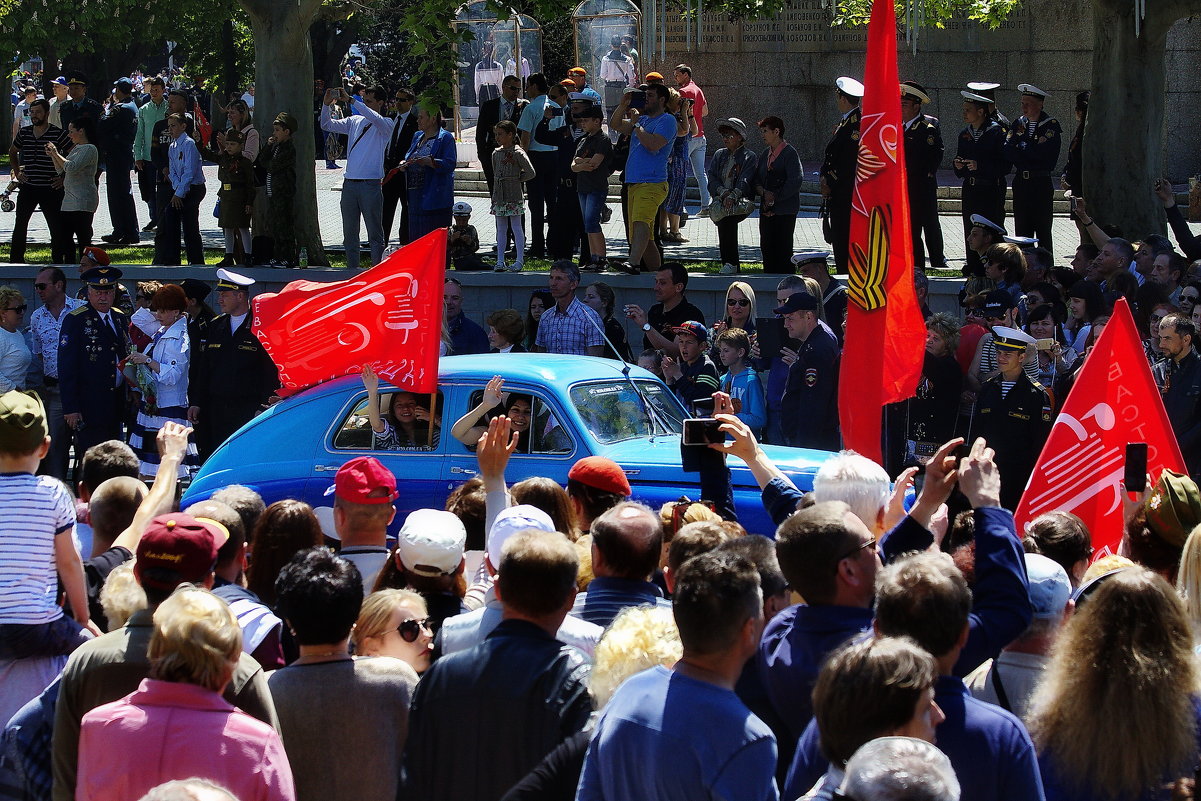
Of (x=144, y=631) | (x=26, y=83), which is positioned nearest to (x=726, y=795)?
(x=144, y=631)

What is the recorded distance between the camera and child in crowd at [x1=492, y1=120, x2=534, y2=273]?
15.3m

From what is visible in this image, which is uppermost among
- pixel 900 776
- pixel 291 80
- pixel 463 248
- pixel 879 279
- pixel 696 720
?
pixel 291 80

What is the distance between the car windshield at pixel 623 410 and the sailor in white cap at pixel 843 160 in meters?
4.99

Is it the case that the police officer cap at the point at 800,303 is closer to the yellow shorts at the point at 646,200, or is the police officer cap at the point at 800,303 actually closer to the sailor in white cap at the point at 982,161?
the yellow shorts at the point at 646,200

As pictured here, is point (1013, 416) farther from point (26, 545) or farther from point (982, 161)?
point (982, 161)

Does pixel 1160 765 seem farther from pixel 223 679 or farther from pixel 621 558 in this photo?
pixel 223 679

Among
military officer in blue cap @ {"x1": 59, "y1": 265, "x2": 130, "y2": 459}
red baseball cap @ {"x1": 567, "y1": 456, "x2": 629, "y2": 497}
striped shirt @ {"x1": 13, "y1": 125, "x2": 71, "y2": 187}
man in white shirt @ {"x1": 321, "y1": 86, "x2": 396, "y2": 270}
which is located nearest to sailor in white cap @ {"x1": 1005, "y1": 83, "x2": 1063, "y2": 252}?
man in white shirt @ {"x1": 321, "y1": 86, "x2": 396, "y2": 270}

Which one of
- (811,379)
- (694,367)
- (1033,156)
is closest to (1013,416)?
(811,379)

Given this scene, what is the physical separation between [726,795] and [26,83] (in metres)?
47.2

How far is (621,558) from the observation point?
185 inches

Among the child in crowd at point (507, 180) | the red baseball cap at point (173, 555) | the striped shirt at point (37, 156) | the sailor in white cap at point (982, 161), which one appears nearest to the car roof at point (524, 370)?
the red baseball cap at point (173, 555)

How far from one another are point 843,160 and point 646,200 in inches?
75.4

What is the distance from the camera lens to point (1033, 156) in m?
15.4

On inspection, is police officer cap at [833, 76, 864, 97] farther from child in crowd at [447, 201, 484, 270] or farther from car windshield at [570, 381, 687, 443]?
car windshield at [570, 381, 687, 443]
